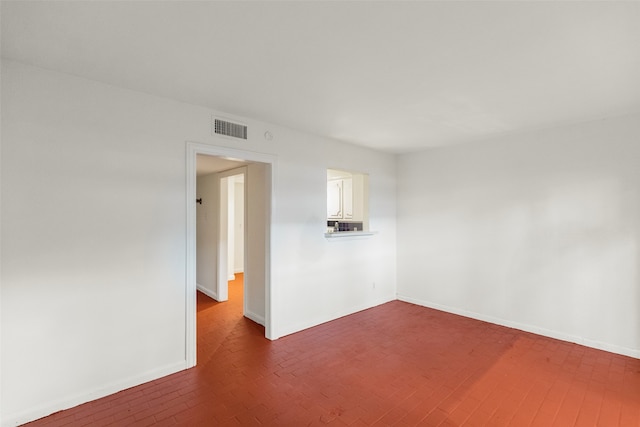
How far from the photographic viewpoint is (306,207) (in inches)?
154

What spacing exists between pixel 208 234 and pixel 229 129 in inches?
112

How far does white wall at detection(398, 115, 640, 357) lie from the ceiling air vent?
3055 millimetres

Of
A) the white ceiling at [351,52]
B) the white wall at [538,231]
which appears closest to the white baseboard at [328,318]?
the white wall at [538,231]

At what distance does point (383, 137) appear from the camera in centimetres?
412

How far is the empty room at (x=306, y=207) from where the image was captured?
6.06 feet

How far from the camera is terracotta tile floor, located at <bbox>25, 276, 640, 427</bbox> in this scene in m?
2.18

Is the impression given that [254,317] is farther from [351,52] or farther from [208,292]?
[351,52]

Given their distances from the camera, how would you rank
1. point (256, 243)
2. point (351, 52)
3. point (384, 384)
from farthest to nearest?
point (256, 243)
point (384, 384)
point (351, 52)

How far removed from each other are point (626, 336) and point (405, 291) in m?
2.70

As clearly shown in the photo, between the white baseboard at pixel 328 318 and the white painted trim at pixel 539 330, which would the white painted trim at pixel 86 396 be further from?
the white painted trim at pixel 539 330

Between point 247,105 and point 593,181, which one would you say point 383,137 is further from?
point 593,181

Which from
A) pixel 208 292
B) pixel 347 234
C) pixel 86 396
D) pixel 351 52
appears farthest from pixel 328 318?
pixel 351 52

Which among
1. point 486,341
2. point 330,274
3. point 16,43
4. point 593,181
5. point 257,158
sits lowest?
point 486,341

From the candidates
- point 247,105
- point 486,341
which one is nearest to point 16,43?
point 247,105
